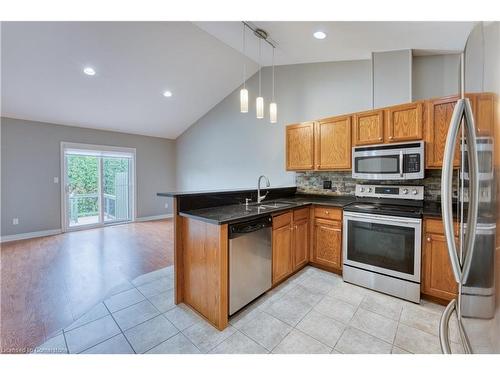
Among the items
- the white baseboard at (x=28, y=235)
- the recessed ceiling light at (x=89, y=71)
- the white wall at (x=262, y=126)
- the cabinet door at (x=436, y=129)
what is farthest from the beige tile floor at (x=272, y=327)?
the white baseboard at (x=28, y=235)

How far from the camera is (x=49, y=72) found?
11.6 ft

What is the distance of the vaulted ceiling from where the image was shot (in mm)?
2486

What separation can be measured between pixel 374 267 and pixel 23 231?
633 centimetres

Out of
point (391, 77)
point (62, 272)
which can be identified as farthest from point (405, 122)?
point (62, 272)

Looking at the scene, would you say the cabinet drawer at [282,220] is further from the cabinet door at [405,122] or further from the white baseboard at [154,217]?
the white baseboard at [154,217]

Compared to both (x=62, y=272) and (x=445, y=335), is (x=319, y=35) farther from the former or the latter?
(x=62, y=272)

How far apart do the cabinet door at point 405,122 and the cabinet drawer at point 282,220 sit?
4.92ft

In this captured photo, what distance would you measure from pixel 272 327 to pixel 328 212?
5.00 ft

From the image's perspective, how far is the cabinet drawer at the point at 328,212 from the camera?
2705mm

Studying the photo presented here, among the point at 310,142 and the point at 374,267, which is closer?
the point at 374,267

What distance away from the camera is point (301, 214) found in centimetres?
278
